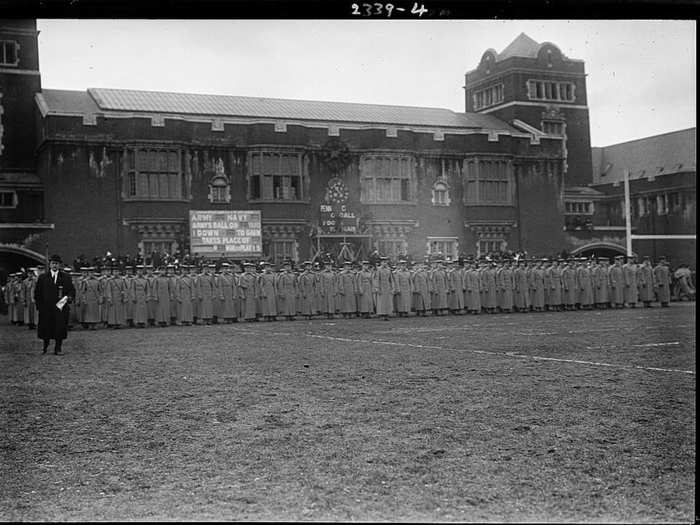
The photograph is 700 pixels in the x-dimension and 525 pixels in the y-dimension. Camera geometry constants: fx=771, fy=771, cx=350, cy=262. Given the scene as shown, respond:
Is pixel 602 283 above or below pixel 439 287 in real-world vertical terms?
below

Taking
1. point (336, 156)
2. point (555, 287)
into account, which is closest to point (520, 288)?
point (555, 287)

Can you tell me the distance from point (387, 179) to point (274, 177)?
200 inches

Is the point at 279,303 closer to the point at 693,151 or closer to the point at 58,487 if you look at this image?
the point at 58,487

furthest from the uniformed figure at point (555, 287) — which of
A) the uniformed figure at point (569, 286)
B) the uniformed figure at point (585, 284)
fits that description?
the uniformed figure at point (585, 284)

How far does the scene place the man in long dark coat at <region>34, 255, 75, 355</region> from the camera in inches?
497

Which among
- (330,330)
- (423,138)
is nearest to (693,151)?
(330,330)

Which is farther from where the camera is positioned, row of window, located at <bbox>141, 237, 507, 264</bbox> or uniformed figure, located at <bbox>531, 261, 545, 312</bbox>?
row of window, located at <bbox>141, 237, 507, 264</bbox>

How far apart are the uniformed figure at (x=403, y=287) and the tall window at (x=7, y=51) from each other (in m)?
15.8

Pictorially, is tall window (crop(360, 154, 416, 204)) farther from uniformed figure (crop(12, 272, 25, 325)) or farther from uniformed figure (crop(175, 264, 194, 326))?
uniformed figure (crop(12, 272, 25, 325))

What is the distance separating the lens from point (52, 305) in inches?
502

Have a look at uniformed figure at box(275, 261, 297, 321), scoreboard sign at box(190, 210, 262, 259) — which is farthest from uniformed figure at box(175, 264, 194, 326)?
scoreboard sign at box(190, 210, 262, 259)

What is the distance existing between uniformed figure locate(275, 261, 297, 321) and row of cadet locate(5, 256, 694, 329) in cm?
3

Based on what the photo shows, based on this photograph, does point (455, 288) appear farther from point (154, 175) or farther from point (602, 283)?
point (154, 175)

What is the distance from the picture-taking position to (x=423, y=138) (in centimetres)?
2723
